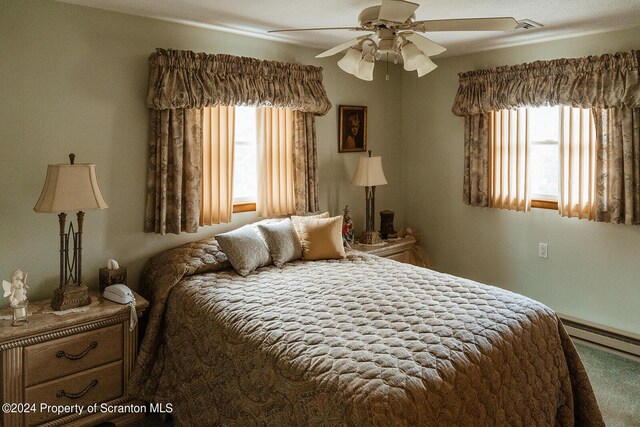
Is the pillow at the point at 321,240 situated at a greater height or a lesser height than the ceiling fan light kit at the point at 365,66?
lesser

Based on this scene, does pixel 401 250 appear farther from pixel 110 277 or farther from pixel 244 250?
pixel 110 277

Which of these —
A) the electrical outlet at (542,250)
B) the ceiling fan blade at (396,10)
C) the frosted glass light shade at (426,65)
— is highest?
the ceiling fan blade at (396,10)

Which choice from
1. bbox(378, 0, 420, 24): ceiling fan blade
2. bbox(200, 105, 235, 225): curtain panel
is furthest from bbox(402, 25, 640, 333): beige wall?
bbox(378, 0, 420, 24): ceiling fan blade

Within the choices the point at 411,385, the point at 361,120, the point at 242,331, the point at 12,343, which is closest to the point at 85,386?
the point at 12,343

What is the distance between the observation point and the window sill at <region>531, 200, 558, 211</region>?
401cm

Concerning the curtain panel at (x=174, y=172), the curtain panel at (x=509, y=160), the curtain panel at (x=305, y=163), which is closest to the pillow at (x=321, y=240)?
the curtain panel at (x=305, y=163)

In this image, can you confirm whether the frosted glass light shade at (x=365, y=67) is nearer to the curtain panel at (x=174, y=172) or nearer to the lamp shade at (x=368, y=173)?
the curtain panel at (x=174, y=172)

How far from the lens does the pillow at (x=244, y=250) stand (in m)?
3.24

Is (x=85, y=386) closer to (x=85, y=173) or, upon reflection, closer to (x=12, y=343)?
(x=12, y=343)

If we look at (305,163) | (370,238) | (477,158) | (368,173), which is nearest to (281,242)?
(305,163)

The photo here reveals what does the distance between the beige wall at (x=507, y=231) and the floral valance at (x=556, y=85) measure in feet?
0.52

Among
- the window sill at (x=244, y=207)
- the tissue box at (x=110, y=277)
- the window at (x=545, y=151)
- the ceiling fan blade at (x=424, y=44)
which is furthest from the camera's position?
the window at (x=545, y=151)

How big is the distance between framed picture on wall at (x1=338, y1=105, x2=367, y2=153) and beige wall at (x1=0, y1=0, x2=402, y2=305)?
115 centimetres

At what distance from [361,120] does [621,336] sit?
278cm
